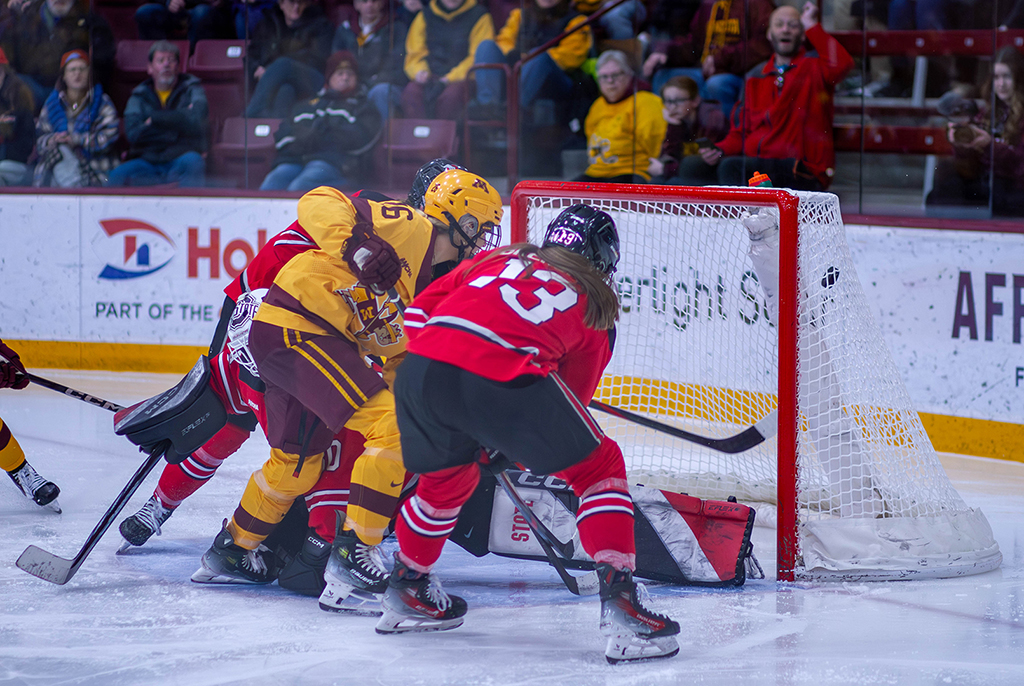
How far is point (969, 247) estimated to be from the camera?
3936mm

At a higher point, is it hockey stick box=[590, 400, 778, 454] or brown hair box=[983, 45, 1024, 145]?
brown hair box=[983, 45, 1024, 145]

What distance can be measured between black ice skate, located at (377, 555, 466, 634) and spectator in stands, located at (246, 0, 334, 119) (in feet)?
12.6

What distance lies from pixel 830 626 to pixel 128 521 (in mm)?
1779

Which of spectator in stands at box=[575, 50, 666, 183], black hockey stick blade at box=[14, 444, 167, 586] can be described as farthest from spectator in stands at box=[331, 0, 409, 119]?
black hockey stick blade at box=[14, 444, 167, 586]

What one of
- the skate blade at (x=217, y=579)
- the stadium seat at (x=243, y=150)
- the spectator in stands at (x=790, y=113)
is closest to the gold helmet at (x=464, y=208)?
the skate blade at (x=217, y=579)

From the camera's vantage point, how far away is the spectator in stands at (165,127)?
18.5ft

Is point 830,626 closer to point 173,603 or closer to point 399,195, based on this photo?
point 173,603

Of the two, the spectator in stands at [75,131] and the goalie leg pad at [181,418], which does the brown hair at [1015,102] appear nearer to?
the goalie leg pad at [181,418]

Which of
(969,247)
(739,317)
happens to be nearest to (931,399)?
(969,247)

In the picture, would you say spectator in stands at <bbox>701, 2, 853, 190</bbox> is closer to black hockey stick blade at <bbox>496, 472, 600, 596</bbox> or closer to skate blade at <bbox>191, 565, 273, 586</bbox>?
black hockey stick blade at <bbox>496, 472, 600, 596</bbox>

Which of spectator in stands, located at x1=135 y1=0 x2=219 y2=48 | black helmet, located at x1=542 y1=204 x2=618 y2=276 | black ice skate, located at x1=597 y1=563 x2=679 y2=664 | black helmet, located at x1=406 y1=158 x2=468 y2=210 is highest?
spectator in stands, located at x1=135 y1=0 x2=219 y2=48

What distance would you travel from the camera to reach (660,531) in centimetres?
262

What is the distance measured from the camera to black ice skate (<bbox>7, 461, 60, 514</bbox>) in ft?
10.7

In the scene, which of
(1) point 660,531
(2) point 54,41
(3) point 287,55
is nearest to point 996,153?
(1) point 660,531
